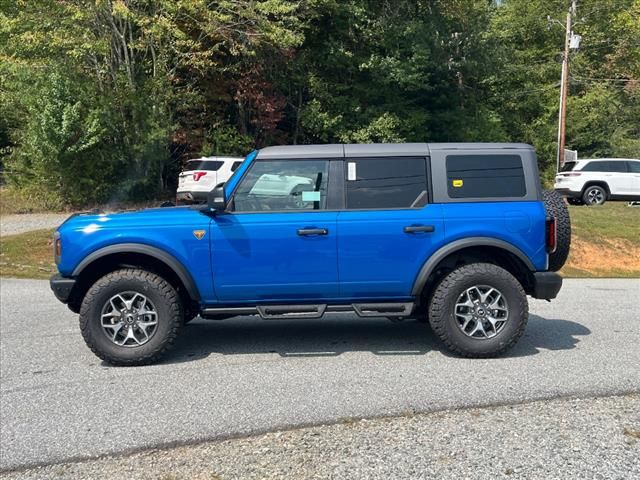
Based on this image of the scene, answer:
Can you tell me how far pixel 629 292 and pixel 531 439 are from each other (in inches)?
254

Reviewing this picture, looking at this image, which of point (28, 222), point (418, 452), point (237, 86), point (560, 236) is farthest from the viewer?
point (237, 86)

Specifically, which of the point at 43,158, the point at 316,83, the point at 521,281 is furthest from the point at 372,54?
the point at 521,281

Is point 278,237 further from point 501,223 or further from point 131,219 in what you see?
point 501,223

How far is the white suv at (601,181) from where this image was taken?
21.2m

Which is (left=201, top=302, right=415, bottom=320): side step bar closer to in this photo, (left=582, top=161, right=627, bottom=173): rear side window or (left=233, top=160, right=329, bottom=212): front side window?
(left=233, top=160, right=329, bottom=212): front side window

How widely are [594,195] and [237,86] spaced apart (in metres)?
13.5

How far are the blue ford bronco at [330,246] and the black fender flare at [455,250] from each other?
Answer: 10 mm

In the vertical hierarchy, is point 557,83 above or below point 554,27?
below

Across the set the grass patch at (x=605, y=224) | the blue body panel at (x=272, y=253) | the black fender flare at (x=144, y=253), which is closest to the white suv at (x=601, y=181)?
the grass patch at (x=605, y=224)

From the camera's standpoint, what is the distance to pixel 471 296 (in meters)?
5.47

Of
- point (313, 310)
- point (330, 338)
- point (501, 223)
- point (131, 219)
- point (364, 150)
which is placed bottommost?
point (330, 338)

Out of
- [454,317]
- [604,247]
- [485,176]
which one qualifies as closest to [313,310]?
[454,317]

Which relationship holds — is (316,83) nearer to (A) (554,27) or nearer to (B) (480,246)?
(A) (554,27)

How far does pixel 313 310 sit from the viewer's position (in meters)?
5.45
